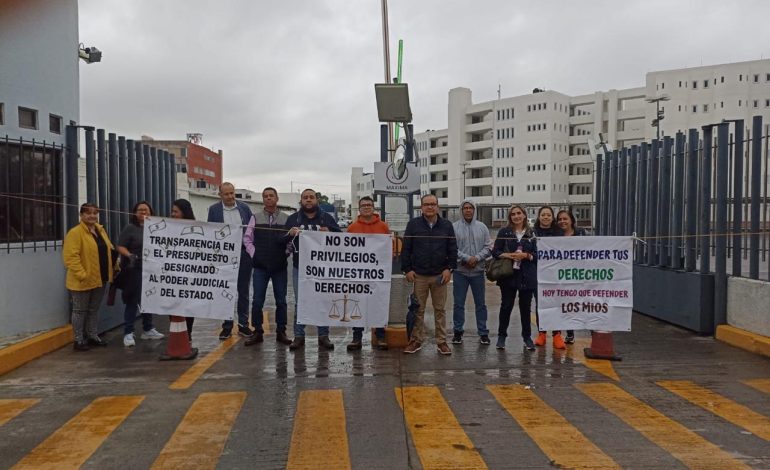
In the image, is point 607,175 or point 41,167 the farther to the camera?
point 607,175

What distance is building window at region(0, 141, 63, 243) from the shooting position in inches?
295

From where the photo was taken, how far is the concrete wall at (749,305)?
754cm

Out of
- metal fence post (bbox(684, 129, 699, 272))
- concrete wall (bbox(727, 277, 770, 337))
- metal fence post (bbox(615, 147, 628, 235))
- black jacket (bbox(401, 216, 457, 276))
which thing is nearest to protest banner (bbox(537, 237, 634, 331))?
black jacket (bbox(401, 216, 457, 276))

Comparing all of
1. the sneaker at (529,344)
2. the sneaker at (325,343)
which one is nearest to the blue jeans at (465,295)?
the sneaker at (529,344)

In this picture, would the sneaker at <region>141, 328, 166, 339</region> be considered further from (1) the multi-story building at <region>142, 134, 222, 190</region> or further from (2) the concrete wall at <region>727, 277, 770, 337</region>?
(1) the multi-story building at <region>142, 134, 222, 190</region>

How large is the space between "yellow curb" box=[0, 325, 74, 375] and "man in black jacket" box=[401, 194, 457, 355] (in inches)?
177

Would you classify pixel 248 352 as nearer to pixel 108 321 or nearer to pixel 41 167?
pixel 108 321

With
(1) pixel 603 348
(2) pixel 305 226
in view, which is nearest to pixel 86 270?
(2) pixel 305 226

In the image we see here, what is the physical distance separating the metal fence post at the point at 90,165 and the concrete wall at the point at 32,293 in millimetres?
1032

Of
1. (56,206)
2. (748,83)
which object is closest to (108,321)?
(56,206)

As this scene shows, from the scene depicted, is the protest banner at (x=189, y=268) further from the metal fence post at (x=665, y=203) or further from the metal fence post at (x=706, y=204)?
the metal fence post at (x=665, y=203)

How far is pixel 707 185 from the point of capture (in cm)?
860

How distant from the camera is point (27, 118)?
781 centimetres

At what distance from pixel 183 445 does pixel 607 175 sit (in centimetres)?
982
